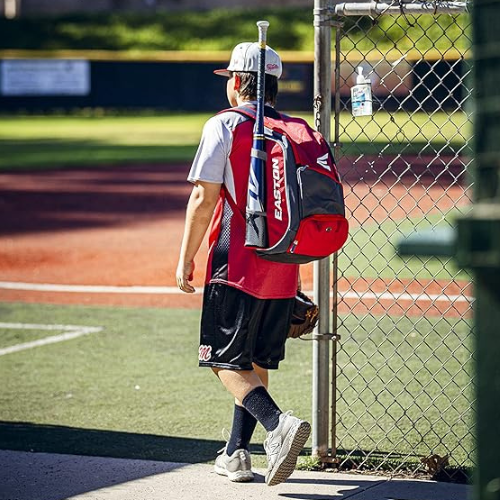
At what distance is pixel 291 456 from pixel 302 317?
0.70m

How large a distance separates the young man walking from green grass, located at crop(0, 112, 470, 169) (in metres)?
15.0

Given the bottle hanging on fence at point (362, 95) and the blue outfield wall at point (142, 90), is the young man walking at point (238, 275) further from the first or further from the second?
the blue outfield wall at point (142, 90)

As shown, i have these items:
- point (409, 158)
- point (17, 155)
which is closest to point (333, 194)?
point (409, 158)

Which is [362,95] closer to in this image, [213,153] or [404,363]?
[213,153]

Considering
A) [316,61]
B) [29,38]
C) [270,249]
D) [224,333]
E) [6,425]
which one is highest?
[29,38]

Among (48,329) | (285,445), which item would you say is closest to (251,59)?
(285,445)

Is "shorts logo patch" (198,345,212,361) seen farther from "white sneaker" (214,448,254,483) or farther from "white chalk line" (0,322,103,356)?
"white chalk line" (0,322,103,356)

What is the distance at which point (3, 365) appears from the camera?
7.50 m

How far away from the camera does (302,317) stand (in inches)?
192

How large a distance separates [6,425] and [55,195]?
41.0 feet

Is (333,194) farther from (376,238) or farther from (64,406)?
(376,238)

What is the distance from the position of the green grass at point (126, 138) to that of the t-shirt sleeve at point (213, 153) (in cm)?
Result: 1521

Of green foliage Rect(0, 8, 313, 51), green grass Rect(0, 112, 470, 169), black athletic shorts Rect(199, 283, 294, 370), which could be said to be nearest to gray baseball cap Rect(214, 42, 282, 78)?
black athletic shorts Rect(199, 283, 294, 370)

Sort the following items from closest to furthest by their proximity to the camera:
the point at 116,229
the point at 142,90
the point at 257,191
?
the point at 257,191 < the point at 116,229 < the point at 142,90
